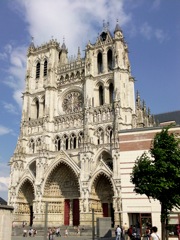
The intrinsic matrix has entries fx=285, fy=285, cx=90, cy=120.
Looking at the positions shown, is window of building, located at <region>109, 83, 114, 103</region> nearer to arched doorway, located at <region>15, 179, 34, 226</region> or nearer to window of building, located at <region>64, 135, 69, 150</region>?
window of building, located at <region>64, 135, 69, 150</region>

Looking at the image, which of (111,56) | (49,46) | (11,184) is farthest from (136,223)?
(49,46)

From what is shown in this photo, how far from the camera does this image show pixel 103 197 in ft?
103

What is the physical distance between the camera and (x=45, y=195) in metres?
33.1

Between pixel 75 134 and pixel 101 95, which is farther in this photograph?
pixel 101 95

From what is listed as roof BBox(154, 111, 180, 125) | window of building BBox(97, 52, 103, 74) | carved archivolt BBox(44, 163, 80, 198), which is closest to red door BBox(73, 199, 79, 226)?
carved archivolt BBox(44, 163, 80, 198)

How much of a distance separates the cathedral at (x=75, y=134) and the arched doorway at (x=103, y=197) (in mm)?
62

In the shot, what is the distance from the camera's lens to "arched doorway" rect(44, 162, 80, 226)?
3322cm

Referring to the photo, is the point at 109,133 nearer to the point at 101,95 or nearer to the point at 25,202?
the point at 101,95

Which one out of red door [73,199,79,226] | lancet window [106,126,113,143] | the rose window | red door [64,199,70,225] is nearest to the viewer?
lancet window [106,126,113,143]

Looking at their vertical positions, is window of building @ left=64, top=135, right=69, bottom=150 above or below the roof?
below

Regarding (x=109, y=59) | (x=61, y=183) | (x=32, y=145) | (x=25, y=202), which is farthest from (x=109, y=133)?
(x=25, y=202)

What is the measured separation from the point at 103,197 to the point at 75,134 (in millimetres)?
8177

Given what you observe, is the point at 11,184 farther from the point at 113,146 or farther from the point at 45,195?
→ the point at 113,146

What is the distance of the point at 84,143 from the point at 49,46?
17657 mm
